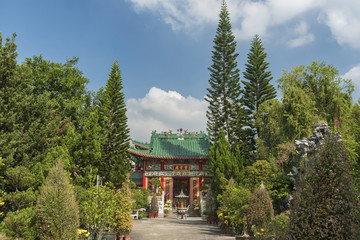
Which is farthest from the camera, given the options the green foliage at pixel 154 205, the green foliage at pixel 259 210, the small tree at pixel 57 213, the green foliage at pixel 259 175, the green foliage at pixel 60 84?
the green foliage at pixel 154 205

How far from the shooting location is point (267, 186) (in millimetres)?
11953

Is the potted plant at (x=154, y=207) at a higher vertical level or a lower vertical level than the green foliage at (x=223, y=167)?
lower

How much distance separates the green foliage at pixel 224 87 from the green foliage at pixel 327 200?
17.5m

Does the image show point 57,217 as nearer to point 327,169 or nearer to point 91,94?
point 327,169

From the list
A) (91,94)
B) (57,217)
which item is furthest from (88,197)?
(91,94)

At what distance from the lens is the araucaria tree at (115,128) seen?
1908cm

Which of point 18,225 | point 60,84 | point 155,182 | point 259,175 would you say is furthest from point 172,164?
point 18,225

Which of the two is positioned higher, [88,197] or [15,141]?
[15,141]

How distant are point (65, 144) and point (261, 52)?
18.2 metres

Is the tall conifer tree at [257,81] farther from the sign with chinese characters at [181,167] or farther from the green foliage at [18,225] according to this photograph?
the green foliage at [18,225]

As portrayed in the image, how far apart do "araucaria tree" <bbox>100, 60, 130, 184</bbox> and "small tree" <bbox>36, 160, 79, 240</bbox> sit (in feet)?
39.2

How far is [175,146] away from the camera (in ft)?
91.4

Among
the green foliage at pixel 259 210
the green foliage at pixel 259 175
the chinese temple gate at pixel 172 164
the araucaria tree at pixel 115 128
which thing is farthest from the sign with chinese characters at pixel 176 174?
the green foliage at pixel 259 210

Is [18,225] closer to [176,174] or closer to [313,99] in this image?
[313,99]
